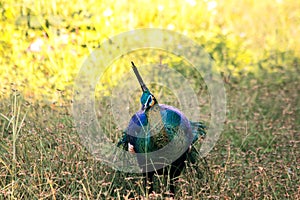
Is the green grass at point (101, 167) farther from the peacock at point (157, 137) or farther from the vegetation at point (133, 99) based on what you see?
the peacock at point (157, 137)

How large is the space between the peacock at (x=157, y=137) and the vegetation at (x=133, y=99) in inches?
4.9

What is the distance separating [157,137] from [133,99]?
56.9 inches

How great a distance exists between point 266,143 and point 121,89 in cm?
118

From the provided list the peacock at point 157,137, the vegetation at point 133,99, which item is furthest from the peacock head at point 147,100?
the vegetation at point 133,99

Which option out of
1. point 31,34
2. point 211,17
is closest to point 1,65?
point 31,34

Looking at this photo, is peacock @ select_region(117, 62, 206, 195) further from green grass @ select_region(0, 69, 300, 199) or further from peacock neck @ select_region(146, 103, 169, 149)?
green grass @ select_region(0, 69, 300, 199)

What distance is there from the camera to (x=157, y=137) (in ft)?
8.95

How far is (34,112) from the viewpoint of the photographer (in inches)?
146

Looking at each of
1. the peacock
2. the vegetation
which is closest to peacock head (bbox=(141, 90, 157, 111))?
the peacock

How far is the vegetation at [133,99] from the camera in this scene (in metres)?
3.02

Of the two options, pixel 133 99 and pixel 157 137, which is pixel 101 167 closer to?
pixel 157 137

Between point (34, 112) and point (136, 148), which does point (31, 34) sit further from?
point (136, 148)

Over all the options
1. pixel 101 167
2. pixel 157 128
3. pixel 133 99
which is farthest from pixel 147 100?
pixel 133 99

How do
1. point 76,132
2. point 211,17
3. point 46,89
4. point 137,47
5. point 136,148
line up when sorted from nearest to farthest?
point 136,148 < point 76,132 < point 46,89 < point 137,47 < point 211,17
